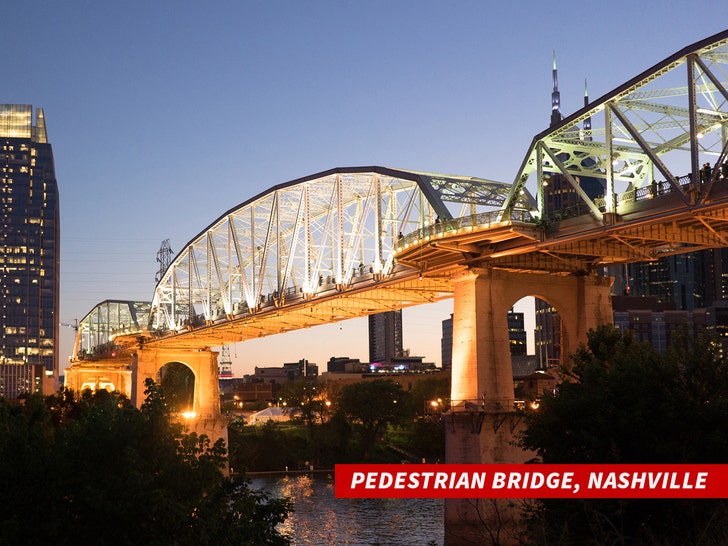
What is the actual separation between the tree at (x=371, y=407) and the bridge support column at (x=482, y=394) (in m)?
77.9

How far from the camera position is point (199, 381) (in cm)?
12144

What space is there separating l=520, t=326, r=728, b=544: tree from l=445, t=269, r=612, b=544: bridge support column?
1570cm

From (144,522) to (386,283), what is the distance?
3983 centimetres

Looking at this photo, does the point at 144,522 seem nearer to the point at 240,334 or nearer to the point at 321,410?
the point at 240,334

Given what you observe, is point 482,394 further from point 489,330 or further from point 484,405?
point 489,330

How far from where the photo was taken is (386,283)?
66.7 meters

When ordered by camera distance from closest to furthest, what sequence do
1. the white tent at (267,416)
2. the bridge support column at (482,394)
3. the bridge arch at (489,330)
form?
the bridge support column at (482,394)
the bridge arch at (489,330)
the white tent at (267,416)

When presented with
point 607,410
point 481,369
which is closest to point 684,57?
point 607,410

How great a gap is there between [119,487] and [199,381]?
9382 centimetres

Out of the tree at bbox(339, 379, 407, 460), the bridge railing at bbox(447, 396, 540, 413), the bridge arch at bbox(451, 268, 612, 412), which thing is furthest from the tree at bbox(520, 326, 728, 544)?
the tree at bbox(339, 379, 407, 460)

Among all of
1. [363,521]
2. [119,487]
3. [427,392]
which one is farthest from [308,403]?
[119,487]

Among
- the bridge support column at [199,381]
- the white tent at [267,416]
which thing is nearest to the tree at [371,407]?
the white tent at [267,416]

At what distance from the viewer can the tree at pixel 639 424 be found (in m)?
30.3

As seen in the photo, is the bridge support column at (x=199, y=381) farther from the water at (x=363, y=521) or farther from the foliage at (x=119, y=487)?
the foliage at (x=119, y=487)
